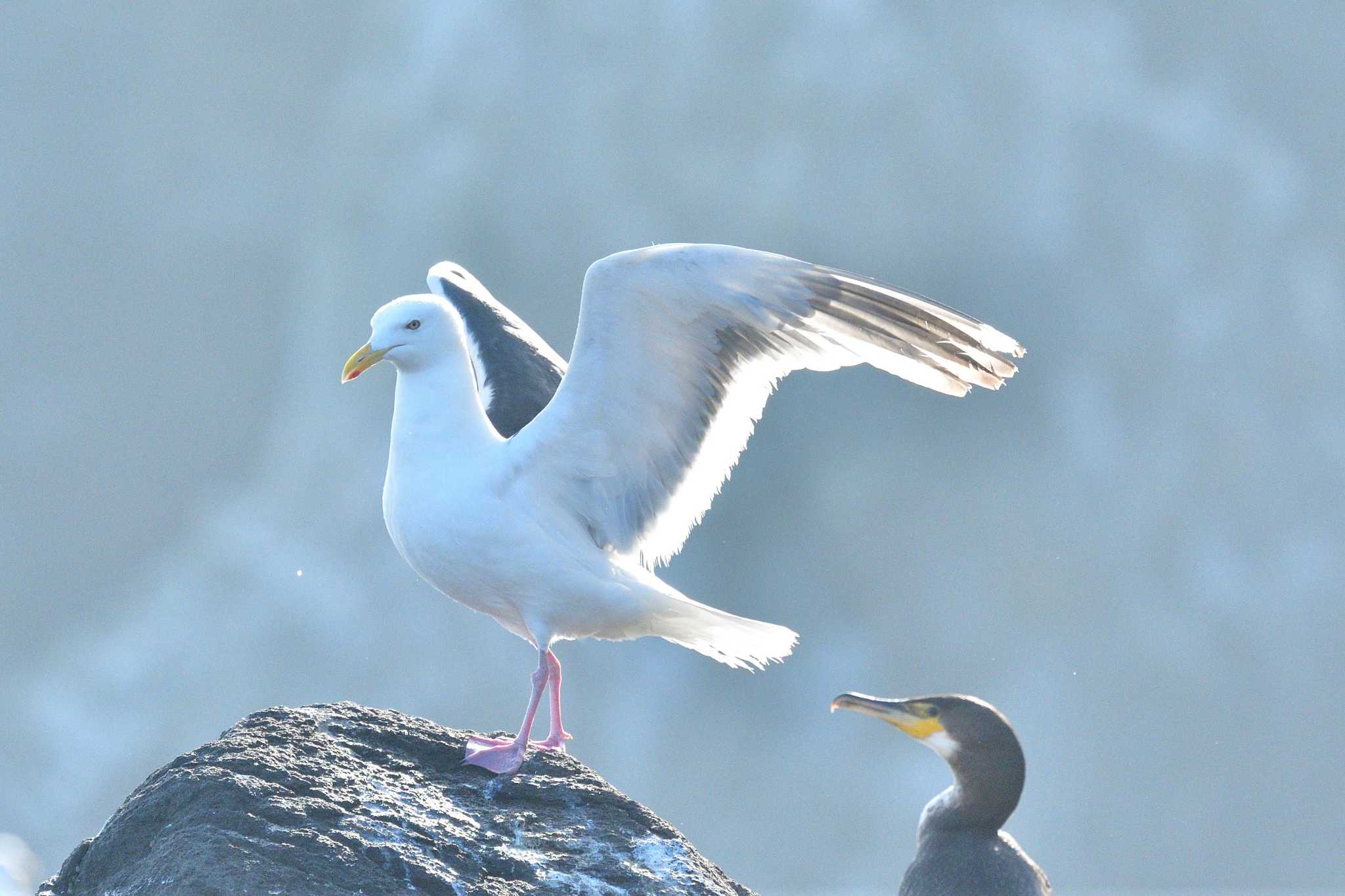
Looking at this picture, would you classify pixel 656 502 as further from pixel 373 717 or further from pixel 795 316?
pixel 373 717

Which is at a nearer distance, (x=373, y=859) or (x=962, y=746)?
(x=373, y=859)

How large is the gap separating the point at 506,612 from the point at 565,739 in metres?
0.49

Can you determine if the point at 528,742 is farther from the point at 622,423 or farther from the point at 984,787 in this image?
the point at 984,787

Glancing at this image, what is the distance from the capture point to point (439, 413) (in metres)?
5.38

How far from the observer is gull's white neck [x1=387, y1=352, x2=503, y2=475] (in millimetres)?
5344

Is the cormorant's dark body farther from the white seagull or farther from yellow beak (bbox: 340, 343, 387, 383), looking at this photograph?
yellow beak (bbox: 340, 343, 387, 383)

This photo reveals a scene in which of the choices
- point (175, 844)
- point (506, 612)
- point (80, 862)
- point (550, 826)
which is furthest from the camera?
point (506, 612)

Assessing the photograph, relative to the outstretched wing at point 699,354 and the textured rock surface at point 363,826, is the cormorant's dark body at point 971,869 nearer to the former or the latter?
the textured rock surface at point 363,826

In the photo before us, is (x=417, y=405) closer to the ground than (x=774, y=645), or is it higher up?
higher up

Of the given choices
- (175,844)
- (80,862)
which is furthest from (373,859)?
(80,862)

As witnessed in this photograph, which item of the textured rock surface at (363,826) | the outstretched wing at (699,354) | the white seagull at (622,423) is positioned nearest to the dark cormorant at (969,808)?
the white seagull at (622,423)

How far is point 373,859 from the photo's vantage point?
3980mm

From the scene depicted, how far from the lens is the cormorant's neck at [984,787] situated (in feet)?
17.1

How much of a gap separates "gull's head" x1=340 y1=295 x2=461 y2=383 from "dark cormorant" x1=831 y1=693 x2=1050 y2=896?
1.88 metres
